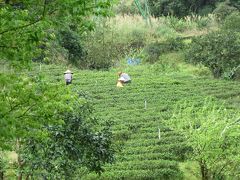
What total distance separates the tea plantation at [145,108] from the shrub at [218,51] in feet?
3.57

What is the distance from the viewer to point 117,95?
1975 centimetres

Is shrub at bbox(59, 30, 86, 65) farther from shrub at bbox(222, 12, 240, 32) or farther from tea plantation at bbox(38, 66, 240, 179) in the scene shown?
shrub at bbox(222, 12, 240, 32)

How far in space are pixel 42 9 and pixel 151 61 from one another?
2665 cm

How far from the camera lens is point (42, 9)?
14.2 feet

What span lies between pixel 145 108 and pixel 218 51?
728 cm

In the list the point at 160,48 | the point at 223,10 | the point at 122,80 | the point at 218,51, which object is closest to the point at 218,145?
the point at 122,80

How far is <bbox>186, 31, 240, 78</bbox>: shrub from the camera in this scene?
23594mm

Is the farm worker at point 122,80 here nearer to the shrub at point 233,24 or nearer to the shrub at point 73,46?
the shrub at point 73,46

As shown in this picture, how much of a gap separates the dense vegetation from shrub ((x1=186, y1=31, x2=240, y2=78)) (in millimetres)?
54

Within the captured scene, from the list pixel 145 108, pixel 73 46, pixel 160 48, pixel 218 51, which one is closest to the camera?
pixel 145 108

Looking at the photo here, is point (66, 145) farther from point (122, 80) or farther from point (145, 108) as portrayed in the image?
point (122, 80)

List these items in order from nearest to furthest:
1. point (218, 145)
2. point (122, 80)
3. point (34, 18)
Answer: point (34, 18) → point (218, 145) → point (122, 80)

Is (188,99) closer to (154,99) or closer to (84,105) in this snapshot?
(154,99)

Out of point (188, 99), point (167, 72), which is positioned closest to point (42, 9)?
point (188, 99)
